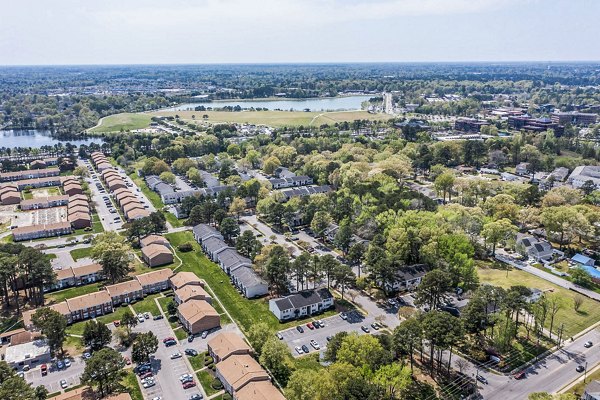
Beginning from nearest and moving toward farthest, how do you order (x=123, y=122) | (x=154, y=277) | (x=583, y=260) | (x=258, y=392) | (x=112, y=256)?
(x=258, y=392)
(x=112, y=256)
(x=154, y=277)
(x=583, y=260)
(x=123, y=122)

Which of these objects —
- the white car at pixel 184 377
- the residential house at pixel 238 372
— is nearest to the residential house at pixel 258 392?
the residential house at pixel 238 372

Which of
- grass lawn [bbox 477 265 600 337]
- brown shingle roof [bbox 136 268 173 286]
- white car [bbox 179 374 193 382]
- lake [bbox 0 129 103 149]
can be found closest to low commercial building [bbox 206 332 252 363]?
white car [bbox 179 374 193 382]

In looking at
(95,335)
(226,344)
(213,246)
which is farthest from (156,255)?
(226,344)

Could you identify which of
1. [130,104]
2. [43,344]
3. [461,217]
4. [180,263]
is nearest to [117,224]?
[180,263]

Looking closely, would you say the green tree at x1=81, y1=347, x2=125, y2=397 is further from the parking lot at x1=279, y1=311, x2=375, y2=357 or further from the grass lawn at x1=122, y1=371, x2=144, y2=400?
the parking lot at x1=279, y1=311, x2=375, y2=357

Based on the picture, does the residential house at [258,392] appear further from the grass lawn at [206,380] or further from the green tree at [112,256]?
the green tree at [112,256]

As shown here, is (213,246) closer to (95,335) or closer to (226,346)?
(95,335)
